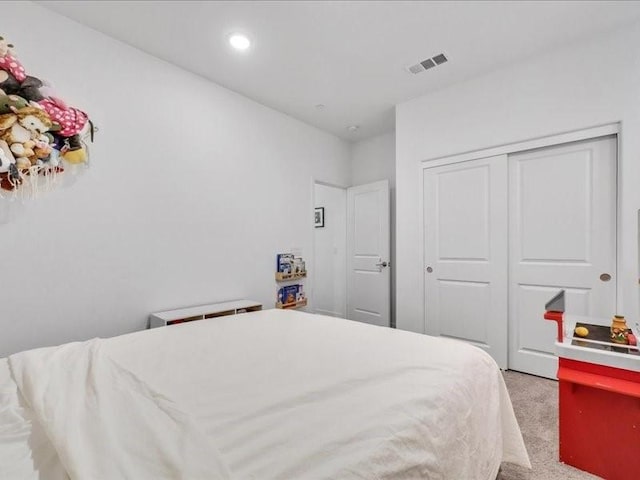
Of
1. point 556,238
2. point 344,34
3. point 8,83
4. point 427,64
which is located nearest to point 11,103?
point 8,83

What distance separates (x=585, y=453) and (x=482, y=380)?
830mm

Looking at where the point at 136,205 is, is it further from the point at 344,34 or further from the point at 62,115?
the point at 344,34

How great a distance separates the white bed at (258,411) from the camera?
69 centimetres

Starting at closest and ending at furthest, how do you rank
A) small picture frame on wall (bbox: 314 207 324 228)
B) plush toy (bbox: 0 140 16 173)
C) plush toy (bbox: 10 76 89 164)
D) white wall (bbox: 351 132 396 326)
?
1. plush toy (bbox: 0 140 16 173)
2. plush toy (bbox: 10 76 89 164)
3. white wall (bbox: 351 132 396 326)
4. small picture frame on wall (bbox: 314 207 324 228)

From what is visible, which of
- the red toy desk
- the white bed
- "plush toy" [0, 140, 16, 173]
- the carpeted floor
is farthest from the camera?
"plush toy" [0, 140, 16, 173]

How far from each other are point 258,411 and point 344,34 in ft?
8.17

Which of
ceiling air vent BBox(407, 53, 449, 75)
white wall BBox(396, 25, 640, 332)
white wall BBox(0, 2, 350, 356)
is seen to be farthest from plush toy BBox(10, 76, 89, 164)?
white wall BBox(396, 25, 640, 332)

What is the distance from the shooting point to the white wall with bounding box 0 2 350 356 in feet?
6.49

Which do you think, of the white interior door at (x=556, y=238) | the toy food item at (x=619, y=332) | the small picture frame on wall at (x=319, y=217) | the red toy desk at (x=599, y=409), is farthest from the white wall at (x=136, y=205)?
the toy food item at (x=619, y=332)

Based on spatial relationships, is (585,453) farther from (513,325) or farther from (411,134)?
(411,134)

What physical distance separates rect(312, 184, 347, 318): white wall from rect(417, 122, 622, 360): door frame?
1.42 m

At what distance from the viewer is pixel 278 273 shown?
3.46 metres

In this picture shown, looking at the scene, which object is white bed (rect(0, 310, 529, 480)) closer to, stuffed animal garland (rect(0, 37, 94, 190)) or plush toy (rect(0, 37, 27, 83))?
stuffed animal garland (rect(0, 37, 94, 190))

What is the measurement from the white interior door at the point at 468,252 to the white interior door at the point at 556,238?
10cm
